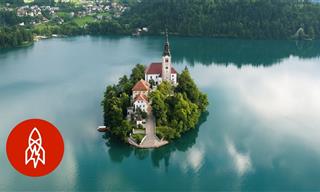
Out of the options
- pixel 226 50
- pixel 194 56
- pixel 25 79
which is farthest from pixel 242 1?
pixel 25 79

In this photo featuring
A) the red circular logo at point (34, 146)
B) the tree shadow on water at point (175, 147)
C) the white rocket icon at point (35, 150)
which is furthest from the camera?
the tree shadow on water at point (175, 147)

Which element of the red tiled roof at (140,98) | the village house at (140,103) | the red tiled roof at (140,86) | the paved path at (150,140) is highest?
the red tiled roof at (140,86)

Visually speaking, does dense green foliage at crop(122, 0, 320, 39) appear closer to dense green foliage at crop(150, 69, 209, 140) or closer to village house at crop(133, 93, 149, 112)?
dense green foliage at crop(150, 69, 209, 140)

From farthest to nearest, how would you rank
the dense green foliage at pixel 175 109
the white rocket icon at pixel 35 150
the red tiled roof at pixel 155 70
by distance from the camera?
the red tiled roof at pixel 155 70
the dense green foliage at pixel 175 109
the white rocket icon at pixel 35 150

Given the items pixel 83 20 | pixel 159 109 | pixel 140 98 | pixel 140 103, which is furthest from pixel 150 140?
pixel 83 20

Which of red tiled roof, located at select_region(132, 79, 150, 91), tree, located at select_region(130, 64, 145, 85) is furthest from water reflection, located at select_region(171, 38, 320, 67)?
red tiled roof, located at select_region(132, 79, 150, 91)

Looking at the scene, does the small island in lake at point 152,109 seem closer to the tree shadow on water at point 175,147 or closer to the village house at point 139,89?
the village house at point 139,89

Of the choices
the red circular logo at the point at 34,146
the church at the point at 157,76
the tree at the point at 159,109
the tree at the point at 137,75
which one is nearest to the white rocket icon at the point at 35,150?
the red circular logo at the point at 34,146
